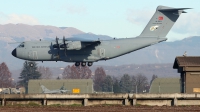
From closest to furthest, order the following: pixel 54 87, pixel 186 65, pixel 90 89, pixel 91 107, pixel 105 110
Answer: pixel 105 110 → pixel 91 107 → pixel 186 65 → pixel 90 89 → pixel 54 87

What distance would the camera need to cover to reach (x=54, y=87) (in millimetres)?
87188

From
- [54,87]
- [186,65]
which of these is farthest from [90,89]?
[186,65]

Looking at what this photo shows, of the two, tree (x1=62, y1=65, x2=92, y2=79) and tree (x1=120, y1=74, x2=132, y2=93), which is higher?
tree (x1=62, y1=65, x2=92, y2=79)

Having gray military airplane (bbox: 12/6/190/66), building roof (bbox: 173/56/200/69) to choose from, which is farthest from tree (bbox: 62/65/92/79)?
building roof (bbox: 173/56/200/69)

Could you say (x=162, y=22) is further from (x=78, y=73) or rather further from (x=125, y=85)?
(x=78, y=73)

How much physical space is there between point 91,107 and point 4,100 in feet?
22.0

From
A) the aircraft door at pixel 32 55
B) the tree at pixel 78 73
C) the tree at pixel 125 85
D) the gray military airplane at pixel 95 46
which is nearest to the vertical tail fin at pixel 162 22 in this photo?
the gray military airplane at pixel 95 46

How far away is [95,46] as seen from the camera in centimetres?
6806

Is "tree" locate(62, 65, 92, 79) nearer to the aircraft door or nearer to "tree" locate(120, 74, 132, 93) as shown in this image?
"tree" locate(120, 74, 132, 93)

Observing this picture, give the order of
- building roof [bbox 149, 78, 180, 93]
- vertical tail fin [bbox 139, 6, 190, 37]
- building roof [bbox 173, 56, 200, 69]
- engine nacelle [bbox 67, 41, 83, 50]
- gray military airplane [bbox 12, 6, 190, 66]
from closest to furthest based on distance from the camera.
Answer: building roof [bbox 173, 56, 200, 69] < engine nacelle [bbox 67, 41, 83, 50] < gray military airplane [bbox 12, 6, 190, 66] < vertical tail fin [bbox 139, 6, 190, 37] < building roof [bbox 149, 78, 180, 93]

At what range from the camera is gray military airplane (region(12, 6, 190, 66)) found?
67.1 metres

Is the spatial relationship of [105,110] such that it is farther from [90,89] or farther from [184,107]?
[90,89]

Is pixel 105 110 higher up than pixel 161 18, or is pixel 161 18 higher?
pixel 161 18

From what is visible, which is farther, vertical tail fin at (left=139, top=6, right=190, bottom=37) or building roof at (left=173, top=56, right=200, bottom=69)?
vertical tail fin at (left=139, top=6, right=190, bottom=37)
